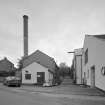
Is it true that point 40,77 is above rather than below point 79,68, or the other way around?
below

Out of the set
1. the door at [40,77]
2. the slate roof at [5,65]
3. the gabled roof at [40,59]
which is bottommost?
the door at [40,77]

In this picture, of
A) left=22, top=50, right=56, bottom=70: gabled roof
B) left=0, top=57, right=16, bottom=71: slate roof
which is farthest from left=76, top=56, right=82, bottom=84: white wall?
left=0, top=57, right=16, bottom=71: slate roof

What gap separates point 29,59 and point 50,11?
25.7 meters

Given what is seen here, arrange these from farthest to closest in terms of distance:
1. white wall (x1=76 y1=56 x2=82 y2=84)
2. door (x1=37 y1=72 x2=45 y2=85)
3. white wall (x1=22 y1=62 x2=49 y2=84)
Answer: white wall (x1=76 y1=56 x2=82 y2=84), white wall (x1=22 y1=62 x2=49 y2=84), door (x1=37 y1=72 x2=45 y2=85)

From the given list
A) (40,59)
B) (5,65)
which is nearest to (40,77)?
(40,59)

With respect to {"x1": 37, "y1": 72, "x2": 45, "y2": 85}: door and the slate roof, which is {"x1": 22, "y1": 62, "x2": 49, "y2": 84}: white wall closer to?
{"x1": 37, "y1": 72, "x2": 45, "y2": 85}: door

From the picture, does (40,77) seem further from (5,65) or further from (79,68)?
(5,65)

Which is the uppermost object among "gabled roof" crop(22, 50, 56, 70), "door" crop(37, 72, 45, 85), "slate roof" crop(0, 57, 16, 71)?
"gabled roof" crop(22, 50, 56, 70)

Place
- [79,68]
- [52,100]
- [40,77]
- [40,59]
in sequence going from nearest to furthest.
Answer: [52,100]
[40,77]
[79,68]
[40,59]

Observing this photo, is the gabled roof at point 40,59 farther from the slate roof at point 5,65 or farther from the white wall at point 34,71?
the slate roof at point 5,65

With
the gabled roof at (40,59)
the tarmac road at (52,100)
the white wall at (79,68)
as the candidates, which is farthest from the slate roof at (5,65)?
the tarmac road at (52,100)

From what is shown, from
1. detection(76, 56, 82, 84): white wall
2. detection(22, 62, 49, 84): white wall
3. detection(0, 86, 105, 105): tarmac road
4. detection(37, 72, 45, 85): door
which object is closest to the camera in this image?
detection(0, 86, 105, 105): tarmac road

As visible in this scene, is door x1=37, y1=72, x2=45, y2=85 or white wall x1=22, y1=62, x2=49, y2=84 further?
white wall x1=22, y1=62, x2=49, y2=84

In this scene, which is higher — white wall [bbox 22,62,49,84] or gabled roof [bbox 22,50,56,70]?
gabled roof [bbox 22,50,56,70]
